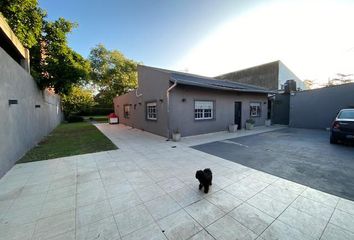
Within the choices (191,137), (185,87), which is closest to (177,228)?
(191,137)

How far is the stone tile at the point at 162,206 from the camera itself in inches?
89.8

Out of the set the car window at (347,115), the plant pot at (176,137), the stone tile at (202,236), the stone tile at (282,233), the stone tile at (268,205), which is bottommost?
the stone tile at (268,205)

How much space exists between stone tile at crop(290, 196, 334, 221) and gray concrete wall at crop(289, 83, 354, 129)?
11.3 metres

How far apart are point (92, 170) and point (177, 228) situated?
3.04m

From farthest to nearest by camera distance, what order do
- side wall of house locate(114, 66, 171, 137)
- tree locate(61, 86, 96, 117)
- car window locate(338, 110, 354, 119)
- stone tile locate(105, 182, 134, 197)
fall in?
tree locate(61, 86, 96, 117) < side wall of house locate(114, 66, 171, 137) < car window locate(338, 110, 354, 119) < stone tile locate(105, 182, 134, 197)

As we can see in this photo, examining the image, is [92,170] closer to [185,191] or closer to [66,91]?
[185,191]

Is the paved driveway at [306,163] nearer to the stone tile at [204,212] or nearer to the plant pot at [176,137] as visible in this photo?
the plant pot at [176,137]

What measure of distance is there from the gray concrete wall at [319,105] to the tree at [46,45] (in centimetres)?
1607

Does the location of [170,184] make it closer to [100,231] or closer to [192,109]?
[100,231]

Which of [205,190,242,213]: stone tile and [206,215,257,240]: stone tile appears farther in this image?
[205,190,242,213]: stone tile

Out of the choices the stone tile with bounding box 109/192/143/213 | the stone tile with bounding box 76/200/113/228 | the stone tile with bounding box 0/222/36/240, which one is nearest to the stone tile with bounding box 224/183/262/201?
the stone tile with bounding box 109/192/143/213

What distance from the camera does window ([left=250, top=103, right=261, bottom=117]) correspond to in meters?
12.0

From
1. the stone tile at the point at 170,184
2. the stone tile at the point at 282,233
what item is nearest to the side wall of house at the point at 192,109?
the stone tile at the point at 170,184

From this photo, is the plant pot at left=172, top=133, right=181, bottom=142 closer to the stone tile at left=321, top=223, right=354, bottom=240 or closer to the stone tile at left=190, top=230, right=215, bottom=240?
the stone tile at left=190, top=230, right=215, bottom=240
